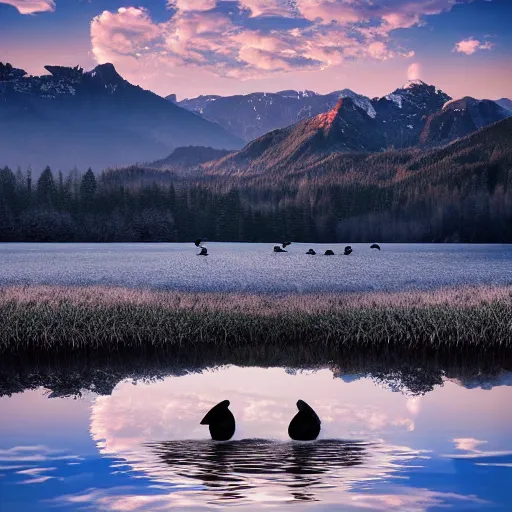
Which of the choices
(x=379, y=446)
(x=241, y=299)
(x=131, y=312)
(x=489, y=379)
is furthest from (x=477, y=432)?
(x=241, y=299)

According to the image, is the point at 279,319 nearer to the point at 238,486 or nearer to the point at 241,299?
the point at 241,299

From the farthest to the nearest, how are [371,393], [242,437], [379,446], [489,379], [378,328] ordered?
[378,328] → [489,379] → [371,393] → [242,437] → [379,446]

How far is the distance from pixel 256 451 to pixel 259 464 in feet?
3.55

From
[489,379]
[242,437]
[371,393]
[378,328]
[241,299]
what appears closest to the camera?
[242,437]

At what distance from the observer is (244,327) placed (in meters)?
28.0

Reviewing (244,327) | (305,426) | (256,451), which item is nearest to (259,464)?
(256,451)

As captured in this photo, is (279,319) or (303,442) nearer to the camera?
(303,442)

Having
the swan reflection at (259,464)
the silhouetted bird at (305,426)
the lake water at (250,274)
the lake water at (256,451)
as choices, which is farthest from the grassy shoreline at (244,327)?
the lake water at (250,274)

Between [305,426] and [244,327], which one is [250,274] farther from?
[305,426]

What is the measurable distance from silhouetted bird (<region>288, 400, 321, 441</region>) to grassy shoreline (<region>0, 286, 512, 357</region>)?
463 inches

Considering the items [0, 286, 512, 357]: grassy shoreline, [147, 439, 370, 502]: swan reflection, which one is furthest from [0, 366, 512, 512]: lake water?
[0, 286, 512, 357]: grassy shoreline

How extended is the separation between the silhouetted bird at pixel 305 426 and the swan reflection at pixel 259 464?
29 cm

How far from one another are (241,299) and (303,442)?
19.7 meters

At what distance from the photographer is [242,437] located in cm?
1460
